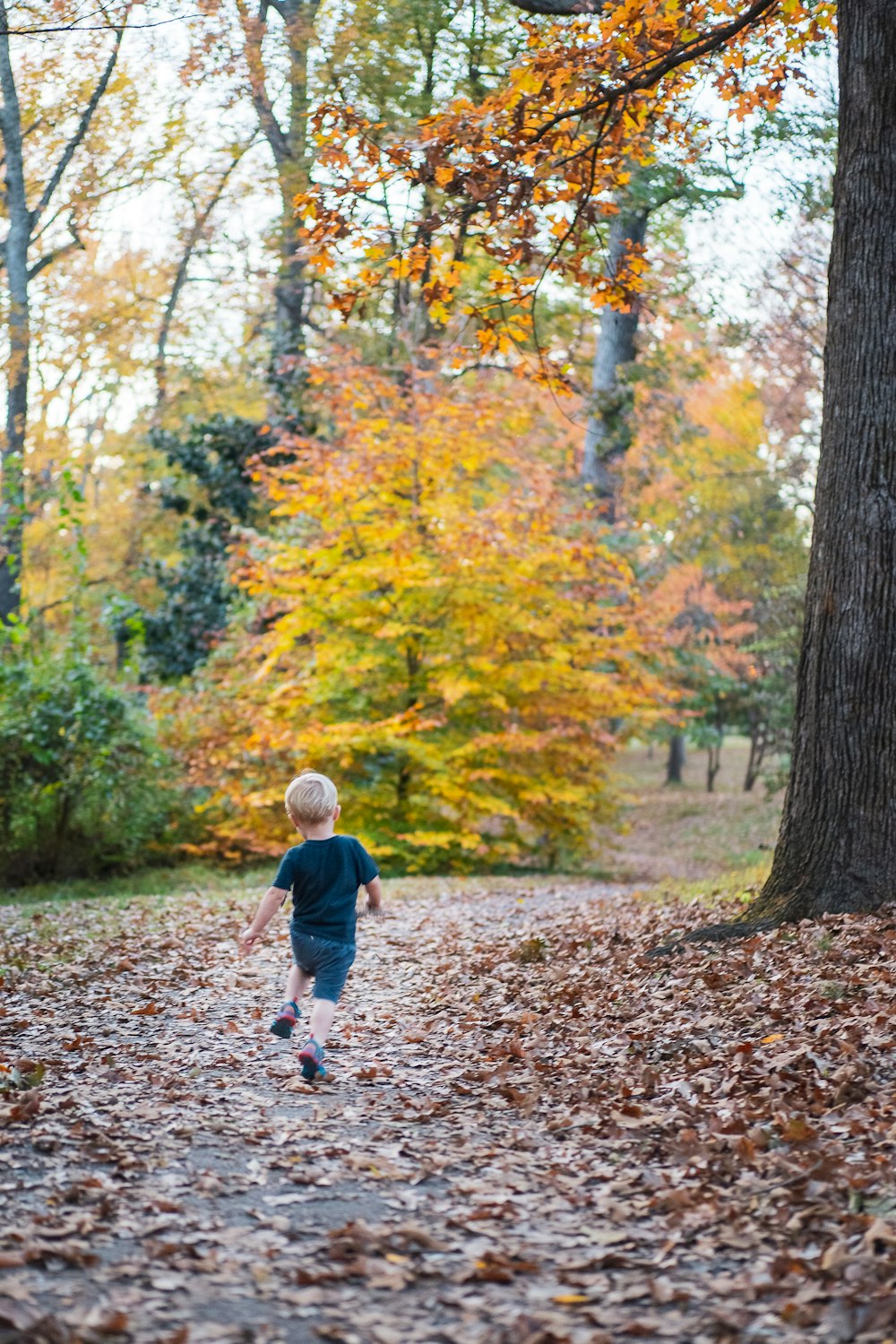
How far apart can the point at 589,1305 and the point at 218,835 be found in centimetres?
1307

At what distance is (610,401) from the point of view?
20562mm

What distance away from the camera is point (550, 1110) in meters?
5.12

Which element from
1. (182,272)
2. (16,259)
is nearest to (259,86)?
(16,259)

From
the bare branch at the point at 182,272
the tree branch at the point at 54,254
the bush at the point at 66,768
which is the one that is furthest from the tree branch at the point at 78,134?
the bush at the point at 66,768

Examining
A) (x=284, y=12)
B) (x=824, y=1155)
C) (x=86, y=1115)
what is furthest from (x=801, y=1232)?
(x=284, y=12)

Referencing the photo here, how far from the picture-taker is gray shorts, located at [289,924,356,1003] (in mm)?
5770

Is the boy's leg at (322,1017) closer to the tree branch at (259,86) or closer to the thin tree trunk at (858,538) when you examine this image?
the thin tree trunk at (858,538)

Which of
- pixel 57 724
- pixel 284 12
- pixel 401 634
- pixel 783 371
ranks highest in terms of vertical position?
pixel 284 12

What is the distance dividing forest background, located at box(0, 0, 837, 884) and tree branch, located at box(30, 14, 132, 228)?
100 millimetres

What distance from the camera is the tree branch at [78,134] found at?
57.2 ft

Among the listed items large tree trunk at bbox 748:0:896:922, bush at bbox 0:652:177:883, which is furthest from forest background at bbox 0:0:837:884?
large tree trunk at bbox 748:0:896:922

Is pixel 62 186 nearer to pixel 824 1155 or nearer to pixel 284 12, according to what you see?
pixel 284 12

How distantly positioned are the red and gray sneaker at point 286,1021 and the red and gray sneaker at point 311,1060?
169 millimetres

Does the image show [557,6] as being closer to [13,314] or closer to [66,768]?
[66,768]
